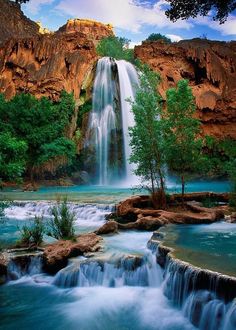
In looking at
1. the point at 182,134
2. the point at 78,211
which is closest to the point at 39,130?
the point at 78,211

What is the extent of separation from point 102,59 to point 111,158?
12059 millimetres

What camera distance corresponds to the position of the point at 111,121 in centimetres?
3738

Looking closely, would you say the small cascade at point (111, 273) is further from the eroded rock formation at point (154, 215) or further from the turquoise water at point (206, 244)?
the eroded rock formation at point (154, 215)

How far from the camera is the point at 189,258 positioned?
324 inches

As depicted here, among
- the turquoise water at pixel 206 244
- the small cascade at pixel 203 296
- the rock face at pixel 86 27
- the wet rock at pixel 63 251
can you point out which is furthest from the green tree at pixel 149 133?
the rock face at pixel 86 27

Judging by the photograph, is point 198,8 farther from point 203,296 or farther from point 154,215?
point 154,215

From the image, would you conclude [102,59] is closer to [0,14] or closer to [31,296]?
[0,14]

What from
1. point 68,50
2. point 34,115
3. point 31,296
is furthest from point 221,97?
point 31,296

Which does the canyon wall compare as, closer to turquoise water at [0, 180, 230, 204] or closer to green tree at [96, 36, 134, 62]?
turquoise water at [0, 180, 230, 204]

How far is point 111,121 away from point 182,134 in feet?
73.4

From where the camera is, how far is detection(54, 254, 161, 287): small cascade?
902cm

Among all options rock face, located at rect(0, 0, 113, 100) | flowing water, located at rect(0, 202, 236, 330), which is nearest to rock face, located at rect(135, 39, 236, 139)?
rock face, located at rect(0, 0, 113, 100)

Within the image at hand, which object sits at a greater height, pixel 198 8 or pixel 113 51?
pixel 113 51

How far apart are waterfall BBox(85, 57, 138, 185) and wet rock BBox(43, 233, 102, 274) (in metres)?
24.6
